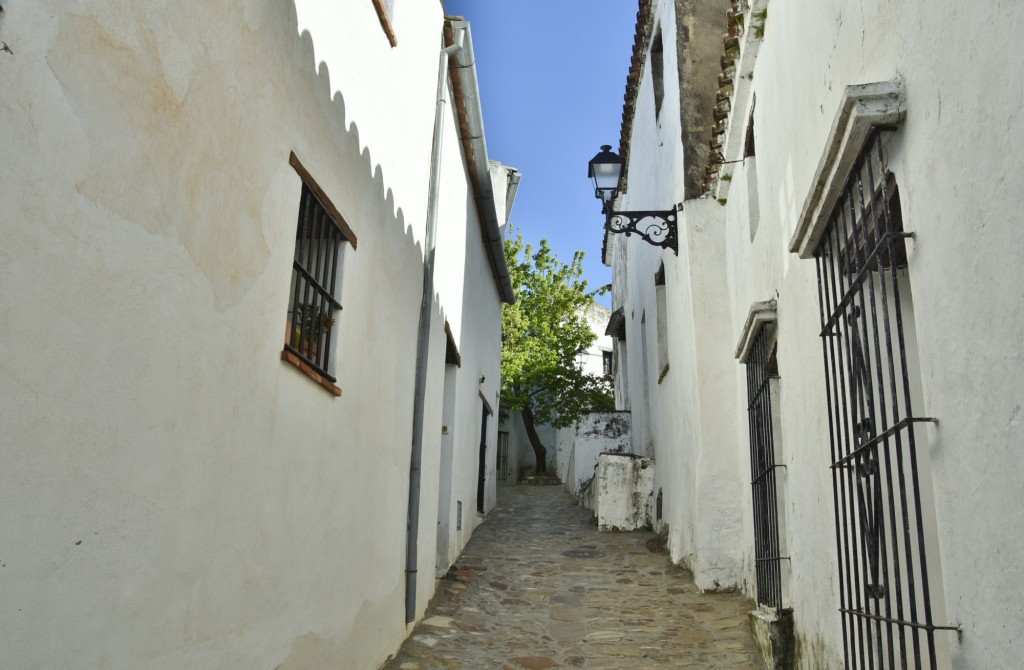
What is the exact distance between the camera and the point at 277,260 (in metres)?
3.70

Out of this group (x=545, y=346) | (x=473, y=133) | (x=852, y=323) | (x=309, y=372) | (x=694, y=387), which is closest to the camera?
(x=852, y=323)

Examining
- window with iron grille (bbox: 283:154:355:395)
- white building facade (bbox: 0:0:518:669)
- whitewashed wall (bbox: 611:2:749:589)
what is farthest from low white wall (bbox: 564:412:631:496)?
window with iron grille (bbox: 283:154:355:395)

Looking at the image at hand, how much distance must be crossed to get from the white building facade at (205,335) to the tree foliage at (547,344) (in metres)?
15.6

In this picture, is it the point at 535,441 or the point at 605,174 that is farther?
the point at 535,441

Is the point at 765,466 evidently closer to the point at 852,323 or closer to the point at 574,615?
the point at 574,615

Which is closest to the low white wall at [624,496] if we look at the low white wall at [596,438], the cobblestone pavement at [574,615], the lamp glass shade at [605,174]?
the cobblestone pavement at [574,615]

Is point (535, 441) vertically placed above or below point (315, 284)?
above

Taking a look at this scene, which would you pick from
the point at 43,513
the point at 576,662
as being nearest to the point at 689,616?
the point at 576,662

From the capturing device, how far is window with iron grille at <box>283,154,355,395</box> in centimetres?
409

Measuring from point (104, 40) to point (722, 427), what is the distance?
6127 millimetres

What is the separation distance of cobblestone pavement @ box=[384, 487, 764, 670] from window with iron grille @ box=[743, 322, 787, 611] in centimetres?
47

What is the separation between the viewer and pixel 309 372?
403cm

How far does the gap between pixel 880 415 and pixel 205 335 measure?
2580 millimetres

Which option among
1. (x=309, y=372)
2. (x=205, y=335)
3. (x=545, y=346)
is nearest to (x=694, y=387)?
(x=309, y=372)
